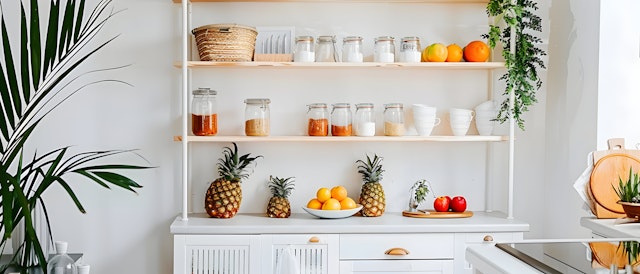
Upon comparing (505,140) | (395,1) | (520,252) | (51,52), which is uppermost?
(395,1)

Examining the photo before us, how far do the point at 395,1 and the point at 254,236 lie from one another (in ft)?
4.66

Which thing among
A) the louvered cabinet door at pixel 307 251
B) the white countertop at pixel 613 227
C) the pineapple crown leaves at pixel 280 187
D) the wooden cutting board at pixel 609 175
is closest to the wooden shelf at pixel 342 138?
the pineapple crown leaves at pixel 280 187

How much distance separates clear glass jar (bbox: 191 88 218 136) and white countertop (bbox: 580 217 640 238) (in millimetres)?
1788

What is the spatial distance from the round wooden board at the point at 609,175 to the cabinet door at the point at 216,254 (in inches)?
60.2

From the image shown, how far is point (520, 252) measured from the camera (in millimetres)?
1982

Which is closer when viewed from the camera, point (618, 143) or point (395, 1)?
point (618, 143)

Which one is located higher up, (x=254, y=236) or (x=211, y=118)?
(x=211, y=118)

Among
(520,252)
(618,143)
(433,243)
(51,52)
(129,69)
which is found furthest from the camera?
(129,69)

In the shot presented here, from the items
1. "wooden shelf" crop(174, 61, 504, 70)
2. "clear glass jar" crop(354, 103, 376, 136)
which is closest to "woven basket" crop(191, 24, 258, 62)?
"wooden shelf" crop(174, 61, 504, 70)

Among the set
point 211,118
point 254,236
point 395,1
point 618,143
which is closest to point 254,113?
point 211,118

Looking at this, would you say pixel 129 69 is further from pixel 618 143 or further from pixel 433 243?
pixel 618 143

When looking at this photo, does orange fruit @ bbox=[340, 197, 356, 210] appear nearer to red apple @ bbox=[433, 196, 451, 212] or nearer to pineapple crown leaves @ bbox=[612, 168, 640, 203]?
red apple @ bbox=[433, 196, 451, 212]

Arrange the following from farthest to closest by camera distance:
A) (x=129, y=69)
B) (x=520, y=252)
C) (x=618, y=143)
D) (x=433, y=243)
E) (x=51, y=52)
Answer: (x=129, y=69) → (x=433, y=243) → (x=618, y=143) → (x=51, y=52) → (x=520, y=252)

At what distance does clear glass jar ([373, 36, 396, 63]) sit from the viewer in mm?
3525
